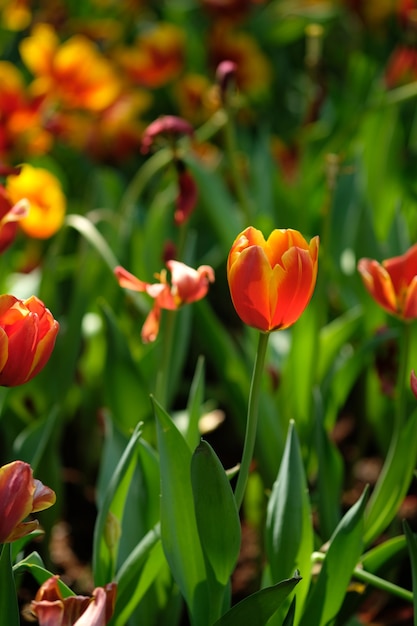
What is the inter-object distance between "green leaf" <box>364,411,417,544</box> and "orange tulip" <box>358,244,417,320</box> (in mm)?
146

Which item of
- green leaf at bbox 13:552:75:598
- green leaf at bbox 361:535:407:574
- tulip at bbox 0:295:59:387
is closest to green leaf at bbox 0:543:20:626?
green leaf at bbox 13:552:75:598

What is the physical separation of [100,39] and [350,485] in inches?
56.8

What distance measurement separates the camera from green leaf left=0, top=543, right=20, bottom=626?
0.85 meters

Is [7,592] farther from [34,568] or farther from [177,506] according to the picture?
[177,506]

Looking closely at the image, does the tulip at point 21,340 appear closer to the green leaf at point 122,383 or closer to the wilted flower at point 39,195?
the green leaf at point 122,383

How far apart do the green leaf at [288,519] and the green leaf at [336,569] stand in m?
0.02

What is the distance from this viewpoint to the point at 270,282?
2.71 feet

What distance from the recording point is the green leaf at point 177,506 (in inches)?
36.5

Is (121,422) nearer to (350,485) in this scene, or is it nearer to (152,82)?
(350,485)

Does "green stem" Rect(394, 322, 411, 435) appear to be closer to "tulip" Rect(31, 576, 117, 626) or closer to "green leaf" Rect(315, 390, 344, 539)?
"green leaf" Rect(315, 390, 344, 539)

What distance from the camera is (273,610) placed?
2.92 ft

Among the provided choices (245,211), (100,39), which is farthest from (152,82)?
(245,211)

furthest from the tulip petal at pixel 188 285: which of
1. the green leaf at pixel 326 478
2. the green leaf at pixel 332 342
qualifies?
the green leaf at pixel 332 342

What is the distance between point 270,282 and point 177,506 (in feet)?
0.81
